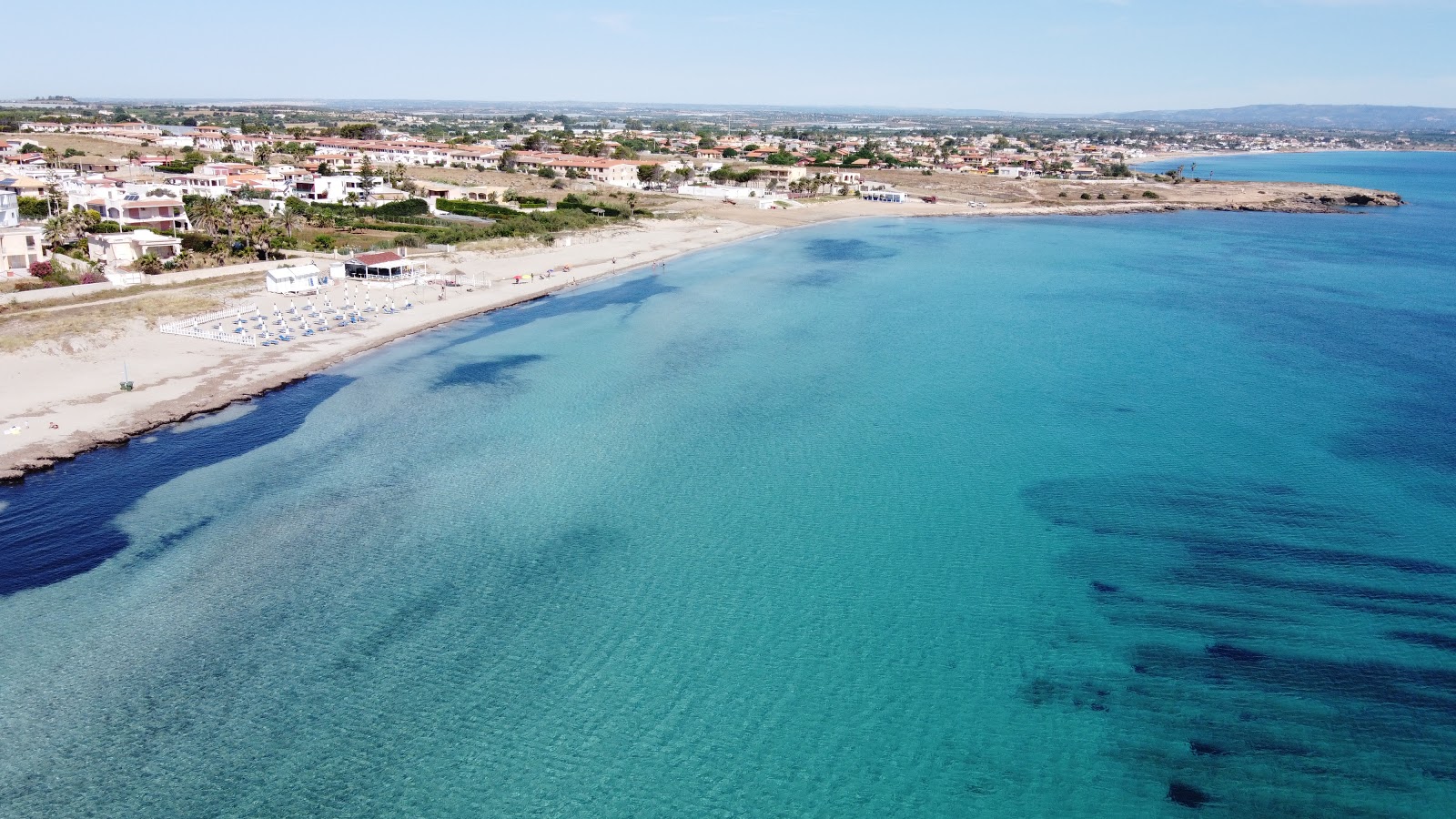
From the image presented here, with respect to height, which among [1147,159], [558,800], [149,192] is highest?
[1147,159]

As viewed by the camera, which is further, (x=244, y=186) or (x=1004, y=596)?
(x=244, y=186)

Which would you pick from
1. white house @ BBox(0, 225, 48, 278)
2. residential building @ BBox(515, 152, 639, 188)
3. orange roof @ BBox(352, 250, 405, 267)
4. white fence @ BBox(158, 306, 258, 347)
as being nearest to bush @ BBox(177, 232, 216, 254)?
white house @ BBox(0, 225, 48, 278)

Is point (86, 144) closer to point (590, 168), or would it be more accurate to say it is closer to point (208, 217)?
point (590, 168)

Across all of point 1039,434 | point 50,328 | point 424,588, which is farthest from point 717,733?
point 50,328

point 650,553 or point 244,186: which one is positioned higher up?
point 244,186

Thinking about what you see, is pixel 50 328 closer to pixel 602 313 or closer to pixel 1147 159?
pixel 602 313

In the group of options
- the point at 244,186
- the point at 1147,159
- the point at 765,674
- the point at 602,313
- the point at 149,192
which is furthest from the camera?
the point at 1147,159
